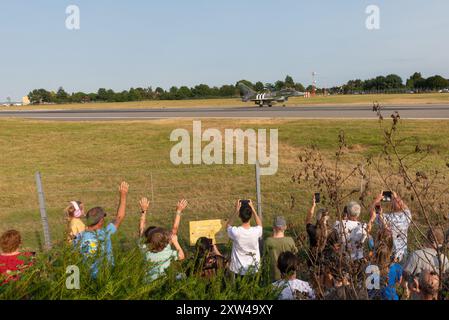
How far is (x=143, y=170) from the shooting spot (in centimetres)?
1509

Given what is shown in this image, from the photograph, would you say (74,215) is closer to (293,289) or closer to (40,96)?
(293,289)

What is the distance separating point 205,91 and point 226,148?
100076 millimetres

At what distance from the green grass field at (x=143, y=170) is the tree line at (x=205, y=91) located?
77070 millimetres

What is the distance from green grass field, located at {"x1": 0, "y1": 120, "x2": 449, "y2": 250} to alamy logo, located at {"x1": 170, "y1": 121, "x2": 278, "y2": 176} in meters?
0.49

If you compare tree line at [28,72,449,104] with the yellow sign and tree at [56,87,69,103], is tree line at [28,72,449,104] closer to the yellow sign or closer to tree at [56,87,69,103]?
tree at [56,87,69,103]

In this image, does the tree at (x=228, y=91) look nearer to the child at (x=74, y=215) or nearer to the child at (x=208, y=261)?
the child at (x=74, y=215)

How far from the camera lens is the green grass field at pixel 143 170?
395 inches

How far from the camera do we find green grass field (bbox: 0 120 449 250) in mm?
10023

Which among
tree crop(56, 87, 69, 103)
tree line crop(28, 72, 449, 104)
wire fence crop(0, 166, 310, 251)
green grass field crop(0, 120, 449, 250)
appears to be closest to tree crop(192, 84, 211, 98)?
tree line crop(28, 72, 449, 104)

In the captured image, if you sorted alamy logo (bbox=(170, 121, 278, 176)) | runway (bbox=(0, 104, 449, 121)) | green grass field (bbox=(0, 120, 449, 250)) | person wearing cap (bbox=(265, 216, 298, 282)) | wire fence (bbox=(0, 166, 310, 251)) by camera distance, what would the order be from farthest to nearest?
runway (bbox=(0, 104, 449, 121)) → alamy logo (bbox=(170, 121, 278, 176)) → green grass field (bbox=(0, 120, 449, 250)) → wire fence (bbox=(0, 166, 310, 251)) → person wearing cap (bbox=(265, 216, 298, 282))
